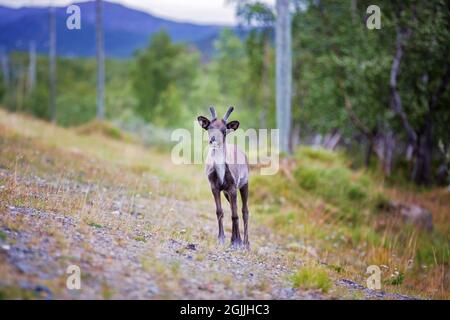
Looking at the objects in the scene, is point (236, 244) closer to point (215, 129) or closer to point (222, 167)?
point (222, 167)

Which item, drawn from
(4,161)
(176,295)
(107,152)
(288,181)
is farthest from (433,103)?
(176,295)

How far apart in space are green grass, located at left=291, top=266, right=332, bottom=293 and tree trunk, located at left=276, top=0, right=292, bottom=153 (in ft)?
38.1

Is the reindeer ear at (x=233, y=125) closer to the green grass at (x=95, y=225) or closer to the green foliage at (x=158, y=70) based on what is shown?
the green grass at (x=95, y=225)

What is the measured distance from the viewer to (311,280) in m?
7.10

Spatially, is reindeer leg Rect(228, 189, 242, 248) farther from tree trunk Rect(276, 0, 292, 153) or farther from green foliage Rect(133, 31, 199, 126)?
green foliage Rect(133, 31, 199, 126)

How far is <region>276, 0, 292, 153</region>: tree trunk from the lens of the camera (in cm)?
1861

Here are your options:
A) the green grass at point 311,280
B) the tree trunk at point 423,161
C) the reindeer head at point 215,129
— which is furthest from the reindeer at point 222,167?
the tree trunk at point 423,161

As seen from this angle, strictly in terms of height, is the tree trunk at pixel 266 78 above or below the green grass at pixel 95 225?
above

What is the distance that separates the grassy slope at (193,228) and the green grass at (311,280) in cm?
2

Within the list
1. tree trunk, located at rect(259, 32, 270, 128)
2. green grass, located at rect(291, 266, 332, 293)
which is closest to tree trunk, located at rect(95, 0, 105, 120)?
tree trunk, located at rect(259, 32, 270, 128)

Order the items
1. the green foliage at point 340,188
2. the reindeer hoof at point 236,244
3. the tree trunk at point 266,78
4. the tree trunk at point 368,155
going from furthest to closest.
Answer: the tree trunk at point 266,78 → the tree trunk at point 368,155 → the green foliage at point 340,188 → the reindeer hoof at point 236,244

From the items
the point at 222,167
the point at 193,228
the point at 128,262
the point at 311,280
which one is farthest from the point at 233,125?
the point at 128,262

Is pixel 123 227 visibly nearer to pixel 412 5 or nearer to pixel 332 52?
pixel 412 5

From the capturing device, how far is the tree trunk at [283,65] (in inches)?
733
